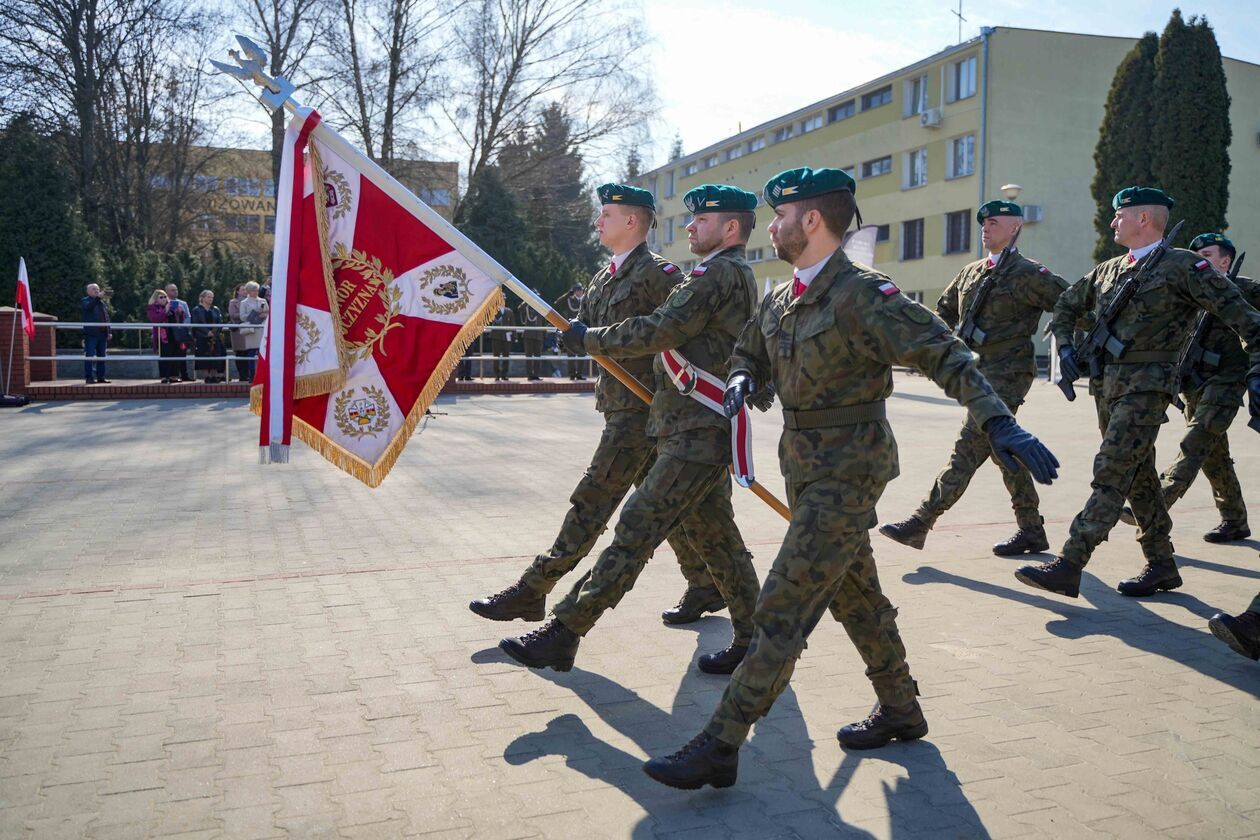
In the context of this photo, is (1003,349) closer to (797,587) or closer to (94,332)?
(797,587)

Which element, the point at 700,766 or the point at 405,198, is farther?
the point at 405,198

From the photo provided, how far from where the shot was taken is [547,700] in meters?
4.48

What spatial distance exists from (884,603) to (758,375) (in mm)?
962

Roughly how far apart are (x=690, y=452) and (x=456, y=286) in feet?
5.26

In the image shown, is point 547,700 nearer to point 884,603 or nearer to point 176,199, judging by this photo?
point 884,603

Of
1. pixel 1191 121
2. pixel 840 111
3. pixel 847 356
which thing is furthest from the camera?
pixel 840 111

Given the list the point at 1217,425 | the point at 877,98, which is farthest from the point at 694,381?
the point at 877,98

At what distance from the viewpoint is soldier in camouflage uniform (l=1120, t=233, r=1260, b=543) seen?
7.21 meters

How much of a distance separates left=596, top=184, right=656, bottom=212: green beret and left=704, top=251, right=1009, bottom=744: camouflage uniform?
1477 millimetres

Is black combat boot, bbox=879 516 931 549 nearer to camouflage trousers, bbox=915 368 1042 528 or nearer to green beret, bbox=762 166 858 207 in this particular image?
camouflage trousers, bbox=915 368 1042 528

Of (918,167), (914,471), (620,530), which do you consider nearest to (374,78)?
(918,167)

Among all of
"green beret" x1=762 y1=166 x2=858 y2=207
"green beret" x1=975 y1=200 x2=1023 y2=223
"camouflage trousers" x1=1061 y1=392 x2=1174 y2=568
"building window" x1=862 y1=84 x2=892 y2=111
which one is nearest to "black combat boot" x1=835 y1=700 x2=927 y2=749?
"green beret" x1=762 y1=166 x2=858 y2=207

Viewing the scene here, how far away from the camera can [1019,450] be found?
3.23m

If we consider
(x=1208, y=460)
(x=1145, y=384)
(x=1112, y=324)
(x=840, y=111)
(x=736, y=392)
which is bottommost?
(x=1208, y=460)
